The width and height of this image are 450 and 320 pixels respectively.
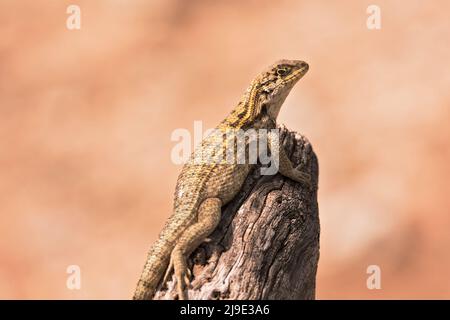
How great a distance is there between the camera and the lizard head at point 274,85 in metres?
8.97

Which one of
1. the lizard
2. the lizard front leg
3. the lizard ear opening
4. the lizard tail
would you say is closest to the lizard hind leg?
the lizard

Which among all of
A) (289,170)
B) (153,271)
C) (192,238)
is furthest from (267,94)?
(153,271)

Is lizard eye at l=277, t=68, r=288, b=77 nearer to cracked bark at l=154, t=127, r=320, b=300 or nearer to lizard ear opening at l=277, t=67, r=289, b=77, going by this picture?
lizard ear opening at l=277, t=67, r=289, b=77

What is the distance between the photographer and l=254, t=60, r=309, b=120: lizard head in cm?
897

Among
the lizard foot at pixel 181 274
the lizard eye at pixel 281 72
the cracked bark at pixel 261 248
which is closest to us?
the lizard foot at pixel 181 274

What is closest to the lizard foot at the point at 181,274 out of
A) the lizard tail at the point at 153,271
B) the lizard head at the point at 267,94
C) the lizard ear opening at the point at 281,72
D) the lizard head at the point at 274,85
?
the lizard tail at the point at 153,271

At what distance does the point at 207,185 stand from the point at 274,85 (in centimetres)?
180

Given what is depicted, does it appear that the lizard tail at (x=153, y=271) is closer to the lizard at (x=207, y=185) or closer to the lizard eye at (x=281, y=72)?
the lizard at (x=207, y=185)

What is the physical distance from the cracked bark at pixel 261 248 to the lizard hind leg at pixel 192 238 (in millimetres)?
85
